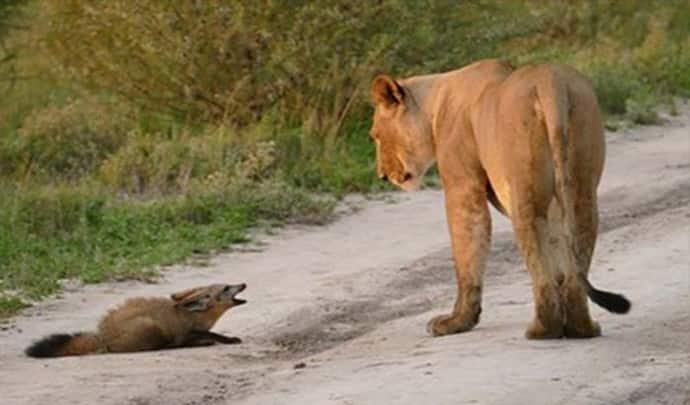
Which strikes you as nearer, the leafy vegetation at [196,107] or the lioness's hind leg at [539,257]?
the lioness's hind leg at [539,257]

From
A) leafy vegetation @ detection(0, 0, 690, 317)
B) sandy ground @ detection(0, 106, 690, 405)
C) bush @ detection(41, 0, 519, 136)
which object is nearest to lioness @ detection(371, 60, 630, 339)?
sandy ground @ detection(0, 106, 690, 405)

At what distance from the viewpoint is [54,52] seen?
1859 centimetres

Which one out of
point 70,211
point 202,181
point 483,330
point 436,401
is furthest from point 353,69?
point 436,401

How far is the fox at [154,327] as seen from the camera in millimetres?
9945

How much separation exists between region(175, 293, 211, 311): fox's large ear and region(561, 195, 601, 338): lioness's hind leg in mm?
1908

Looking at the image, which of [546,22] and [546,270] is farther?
[546,22]

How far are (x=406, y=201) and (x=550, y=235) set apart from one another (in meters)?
6.23

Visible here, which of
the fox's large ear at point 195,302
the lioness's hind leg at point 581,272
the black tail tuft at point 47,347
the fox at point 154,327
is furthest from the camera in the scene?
the fox's large ear at point 195,302

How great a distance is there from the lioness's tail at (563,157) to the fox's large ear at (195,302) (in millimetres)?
2026

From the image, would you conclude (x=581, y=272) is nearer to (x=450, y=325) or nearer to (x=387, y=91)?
(x=450, y=325)

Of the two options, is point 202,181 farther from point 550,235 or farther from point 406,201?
point 550,235

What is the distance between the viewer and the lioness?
9.34m

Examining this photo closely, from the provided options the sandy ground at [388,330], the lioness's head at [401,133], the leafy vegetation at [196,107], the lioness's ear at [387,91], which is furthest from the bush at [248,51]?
the lioness's ear at [387,91]

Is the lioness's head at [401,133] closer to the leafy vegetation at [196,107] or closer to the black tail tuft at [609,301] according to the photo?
the black tail tuft at [609,301]
